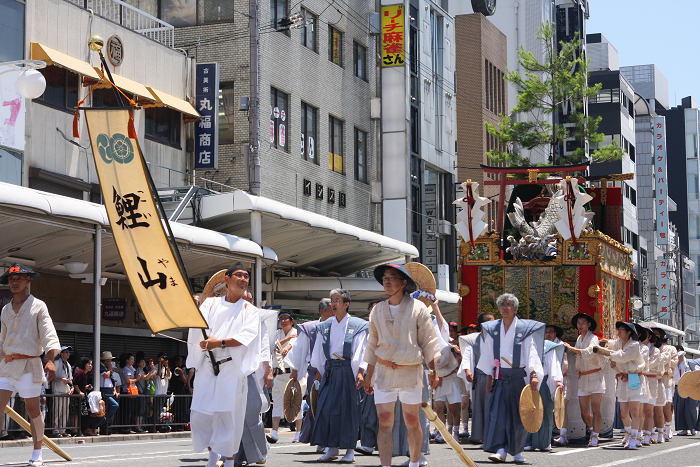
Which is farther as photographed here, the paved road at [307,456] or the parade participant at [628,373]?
the parade participant at [628,373]

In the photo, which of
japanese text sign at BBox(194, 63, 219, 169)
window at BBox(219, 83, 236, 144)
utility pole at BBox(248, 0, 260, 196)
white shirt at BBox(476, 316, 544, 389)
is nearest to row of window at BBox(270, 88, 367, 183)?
window at BBox(219, 83, 236, 144)

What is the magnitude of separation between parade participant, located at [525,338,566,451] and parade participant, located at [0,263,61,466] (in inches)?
228

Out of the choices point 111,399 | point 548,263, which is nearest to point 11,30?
point 111,399

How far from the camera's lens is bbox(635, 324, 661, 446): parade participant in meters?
15.0

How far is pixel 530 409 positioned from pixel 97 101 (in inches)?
609

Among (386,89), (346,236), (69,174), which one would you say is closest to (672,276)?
(386,89)

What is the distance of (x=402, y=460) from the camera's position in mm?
11656

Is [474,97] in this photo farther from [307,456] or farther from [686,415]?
[307,456]

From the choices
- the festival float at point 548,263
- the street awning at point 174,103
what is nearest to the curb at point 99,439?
the festival float at point 548,263

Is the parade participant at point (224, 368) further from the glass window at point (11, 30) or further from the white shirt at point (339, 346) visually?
the glass window at point (11, 30)

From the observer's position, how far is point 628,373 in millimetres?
14539

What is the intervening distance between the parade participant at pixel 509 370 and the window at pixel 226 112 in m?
18.2

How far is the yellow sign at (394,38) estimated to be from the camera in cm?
3619

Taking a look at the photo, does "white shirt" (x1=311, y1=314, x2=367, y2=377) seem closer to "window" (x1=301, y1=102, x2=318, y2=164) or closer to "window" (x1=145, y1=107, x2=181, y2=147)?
"window" (x1=145, y1=107, x2=181, y2=147)
